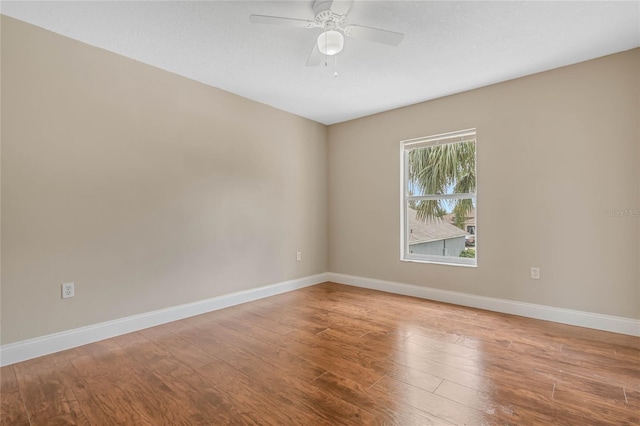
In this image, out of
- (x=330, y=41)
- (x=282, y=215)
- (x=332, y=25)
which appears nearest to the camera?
(x=330, y=41)

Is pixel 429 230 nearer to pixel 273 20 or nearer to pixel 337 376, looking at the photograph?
pixel 337 376

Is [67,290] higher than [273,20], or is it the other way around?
[273,20]

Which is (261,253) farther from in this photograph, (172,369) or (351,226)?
(172,369)

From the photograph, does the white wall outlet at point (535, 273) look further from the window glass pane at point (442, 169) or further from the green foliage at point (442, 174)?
the window glass pane at point (442, 169)

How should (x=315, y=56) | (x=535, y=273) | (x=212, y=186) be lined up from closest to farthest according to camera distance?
(x=315, y=56), (x=535, y=273), (x=212, y=186)

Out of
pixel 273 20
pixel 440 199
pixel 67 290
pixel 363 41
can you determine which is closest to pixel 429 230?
pixel 440 199

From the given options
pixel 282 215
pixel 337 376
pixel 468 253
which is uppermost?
pixel 282 215

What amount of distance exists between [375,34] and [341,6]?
Answer: 0.34 metres

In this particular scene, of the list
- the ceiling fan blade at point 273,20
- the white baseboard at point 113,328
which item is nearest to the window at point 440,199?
the white baseboard at point 113,328

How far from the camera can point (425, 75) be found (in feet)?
10.3

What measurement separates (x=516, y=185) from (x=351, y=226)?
7.22 ft

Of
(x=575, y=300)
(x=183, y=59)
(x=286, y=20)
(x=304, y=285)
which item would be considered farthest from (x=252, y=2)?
(x=575, y=300)

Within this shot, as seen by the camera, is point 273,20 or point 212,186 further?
point 212,186

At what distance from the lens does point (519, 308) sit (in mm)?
3166
